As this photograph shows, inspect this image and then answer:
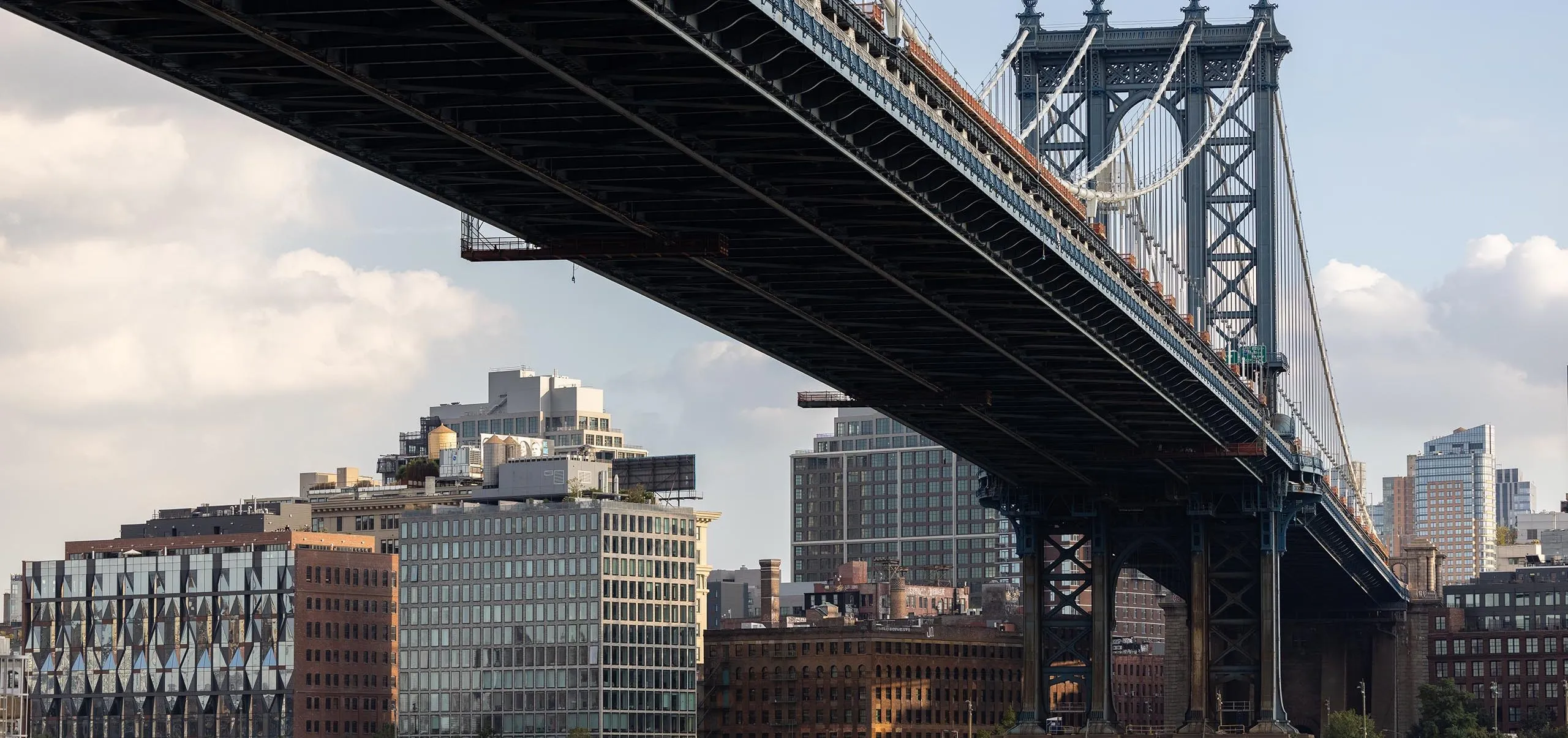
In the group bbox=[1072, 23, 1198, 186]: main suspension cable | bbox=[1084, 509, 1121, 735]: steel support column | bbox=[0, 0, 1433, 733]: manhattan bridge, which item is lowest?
bbox=[1084, 509, 1121, 735]: steel support column

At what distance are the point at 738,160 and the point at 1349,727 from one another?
13153 centimetres

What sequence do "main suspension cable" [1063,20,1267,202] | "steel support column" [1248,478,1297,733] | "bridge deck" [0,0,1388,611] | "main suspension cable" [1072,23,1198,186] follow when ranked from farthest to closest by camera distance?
"steel support column" [1248,478,1297,733] < "main suspension cable" [1063,20,1267,202] < "main suspension cable" [1072,23,1198,186] < "bridge deck" [0,0,1388,611]

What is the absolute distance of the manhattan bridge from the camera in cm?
5778

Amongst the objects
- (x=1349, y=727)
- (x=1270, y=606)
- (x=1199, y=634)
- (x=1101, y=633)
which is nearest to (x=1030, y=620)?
(x=1101, y=633)

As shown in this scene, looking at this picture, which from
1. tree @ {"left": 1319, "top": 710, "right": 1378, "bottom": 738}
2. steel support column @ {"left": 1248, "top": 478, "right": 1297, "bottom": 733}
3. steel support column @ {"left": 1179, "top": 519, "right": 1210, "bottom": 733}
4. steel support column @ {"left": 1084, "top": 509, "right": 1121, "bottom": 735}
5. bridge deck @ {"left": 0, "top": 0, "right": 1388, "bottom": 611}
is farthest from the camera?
tree @ {"left": 1319, "top": 710, "right": 1378, "bottom": 738}

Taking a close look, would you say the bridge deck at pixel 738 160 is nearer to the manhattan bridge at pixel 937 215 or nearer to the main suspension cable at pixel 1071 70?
the manhattan bridge at pixel 937 215

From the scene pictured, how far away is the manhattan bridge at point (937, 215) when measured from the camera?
57.8 meters

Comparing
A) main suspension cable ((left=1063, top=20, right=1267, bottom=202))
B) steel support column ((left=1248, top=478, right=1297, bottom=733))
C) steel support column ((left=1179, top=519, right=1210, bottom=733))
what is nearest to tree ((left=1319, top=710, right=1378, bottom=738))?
steel support column ((left=1179, top=519, right=1210, bottom=733))

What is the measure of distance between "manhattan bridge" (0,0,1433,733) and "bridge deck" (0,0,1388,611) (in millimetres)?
116

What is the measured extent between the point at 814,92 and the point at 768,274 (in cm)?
2327

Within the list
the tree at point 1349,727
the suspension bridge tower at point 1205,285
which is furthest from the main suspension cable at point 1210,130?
the tree at point 1349,727

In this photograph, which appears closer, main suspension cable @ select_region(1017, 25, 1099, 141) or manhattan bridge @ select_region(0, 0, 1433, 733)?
manhattan bridge @ select_region(0, 0, 1433, 733)

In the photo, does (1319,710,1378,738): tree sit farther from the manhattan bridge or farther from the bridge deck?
the bridge deck

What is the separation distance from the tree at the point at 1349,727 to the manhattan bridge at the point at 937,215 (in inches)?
690
